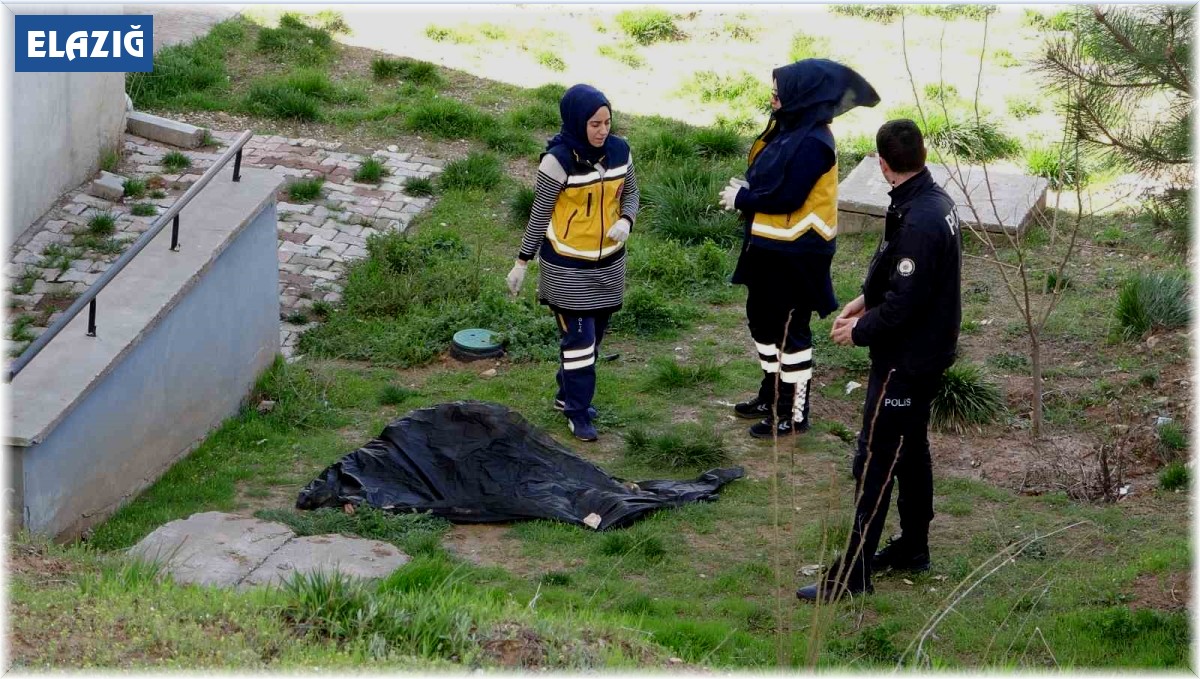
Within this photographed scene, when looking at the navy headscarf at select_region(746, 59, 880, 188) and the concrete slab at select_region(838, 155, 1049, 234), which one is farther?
the concrete slab at select_region(838, 155, 1049, 234)

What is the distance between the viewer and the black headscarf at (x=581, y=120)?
6945 mm

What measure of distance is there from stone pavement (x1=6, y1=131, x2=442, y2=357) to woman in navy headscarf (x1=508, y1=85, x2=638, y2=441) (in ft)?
6.25

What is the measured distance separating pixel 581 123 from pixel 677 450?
5.61 ft

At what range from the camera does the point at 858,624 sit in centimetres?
545

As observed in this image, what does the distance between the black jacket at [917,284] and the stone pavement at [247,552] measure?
2.20 metres

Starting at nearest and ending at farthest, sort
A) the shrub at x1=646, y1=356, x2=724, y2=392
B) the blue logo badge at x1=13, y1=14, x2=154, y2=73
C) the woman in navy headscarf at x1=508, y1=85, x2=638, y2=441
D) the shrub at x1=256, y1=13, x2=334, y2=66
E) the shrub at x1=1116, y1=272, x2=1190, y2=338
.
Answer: the woman in navy headscarf at x1=508, y1=85, x2=638, y2=441 < the shrub at x1=646, y1=356, x2=724, y2=392 < the shrub at x1=1116, y1=272, x2=1190, y2=338 < the blue logo badge at x1=13, y1=14, x2=154, y2=73 < the shrub at x1=256, y1=13, x2=334, y2=66

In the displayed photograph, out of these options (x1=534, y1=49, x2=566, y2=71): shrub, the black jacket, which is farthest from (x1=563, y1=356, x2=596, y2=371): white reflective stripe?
(x1=534, y1=49, x2=566, y2=71): shrub

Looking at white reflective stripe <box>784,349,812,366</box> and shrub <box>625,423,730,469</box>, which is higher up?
white reflective stripe <box>784,349,812,366</box>

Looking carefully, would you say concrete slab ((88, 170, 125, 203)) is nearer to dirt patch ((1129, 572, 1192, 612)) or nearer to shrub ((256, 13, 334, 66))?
shrub ((256, 13, 334, 66))

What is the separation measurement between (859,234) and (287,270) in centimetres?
421

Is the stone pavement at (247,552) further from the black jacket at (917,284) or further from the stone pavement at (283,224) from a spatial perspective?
the black jacket at (917,284)

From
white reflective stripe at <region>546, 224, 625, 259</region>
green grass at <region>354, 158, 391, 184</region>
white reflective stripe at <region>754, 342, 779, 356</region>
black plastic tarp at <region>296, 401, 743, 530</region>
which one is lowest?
black plastic tarp at <region>296, 401, 743, 530</region>

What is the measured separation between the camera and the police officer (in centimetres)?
532

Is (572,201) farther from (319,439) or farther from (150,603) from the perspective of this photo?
(150,603)
